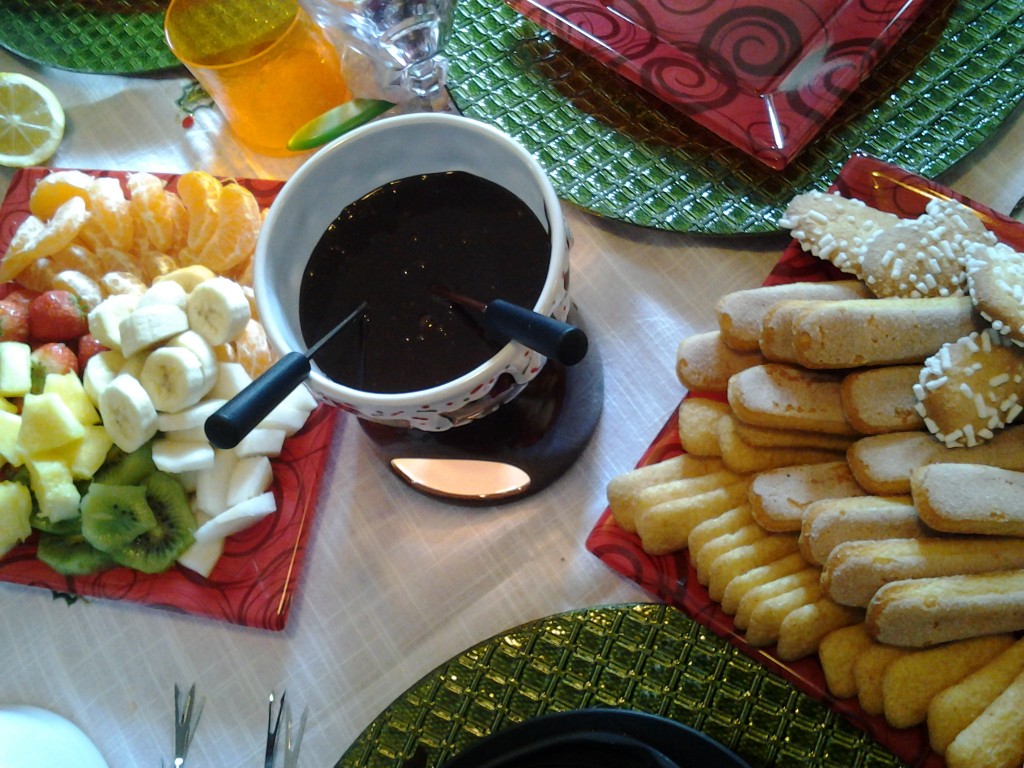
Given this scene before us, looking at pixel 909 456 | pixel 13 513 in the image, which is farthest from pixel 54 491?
pixel 909 456

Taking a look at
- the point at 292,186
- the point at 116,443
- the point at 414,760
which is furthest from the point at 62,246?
the point at 414,760

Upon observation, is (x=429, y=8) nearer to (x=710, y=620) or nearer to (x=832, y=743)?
(x=710, y=620)

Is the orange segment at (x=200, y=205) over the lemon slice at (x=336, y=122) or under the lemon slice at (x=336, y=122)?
under

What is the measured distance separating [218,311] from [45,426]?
0.20m

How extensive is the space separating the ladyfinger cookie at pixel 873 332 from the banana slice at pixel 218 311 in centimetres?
51

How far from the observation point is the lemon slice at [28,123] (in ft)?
3.51

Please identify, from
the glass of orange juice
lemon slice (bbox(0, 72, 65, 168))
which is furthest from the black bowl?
lemon slice (bbox(0, 72, 65, 168))

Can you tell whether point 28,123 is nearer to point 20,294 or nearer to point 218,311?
point 20,294

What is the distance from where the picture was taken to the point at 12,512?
32.7 inches

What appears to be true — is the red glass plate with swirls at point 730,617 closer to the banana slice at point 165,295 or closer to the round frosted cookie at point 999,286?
the round frosted cookie at point 999,286

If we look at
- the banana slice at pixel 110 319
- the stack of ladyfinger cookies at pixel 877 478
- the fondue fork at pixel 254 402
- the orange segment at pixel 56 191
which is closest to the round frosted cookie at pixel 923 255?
Answer: the stack of ladyfinger cookies at pixel 877 478

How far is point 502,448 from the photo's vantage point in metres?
0.81

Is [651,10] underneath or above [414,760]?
above

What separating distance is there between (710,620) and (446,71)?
2.07 feet
